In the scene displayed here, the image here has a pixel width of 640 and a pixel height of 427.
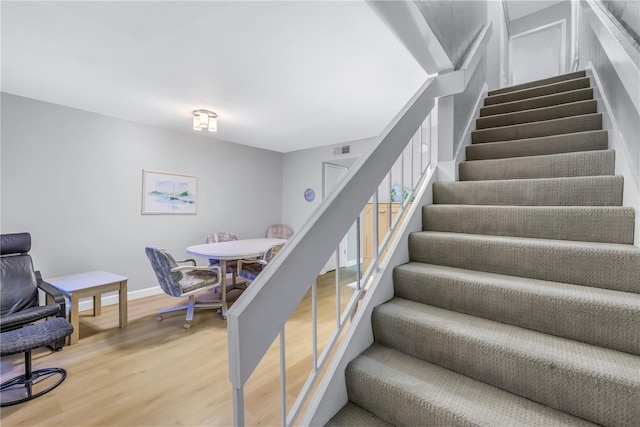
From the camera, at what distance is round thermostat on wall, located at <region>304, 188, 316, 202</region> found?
5.48 meters

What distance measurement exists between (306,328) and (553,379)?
7.68ft

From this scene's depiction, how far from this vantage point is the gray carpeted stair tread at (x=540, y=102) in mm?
2176

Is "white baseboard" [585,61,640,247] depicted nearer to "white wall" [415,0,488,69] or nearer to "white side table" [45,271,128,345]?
"white wall" [415,0,488,69]

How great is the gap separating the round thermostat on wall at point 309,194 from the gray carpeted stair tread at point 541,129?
3370 mm

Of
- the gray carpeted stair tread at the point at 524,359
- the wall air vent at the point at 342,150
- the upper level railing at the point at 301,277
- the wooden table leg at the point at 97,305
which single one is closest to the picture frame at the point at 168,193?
the wooden table leg at the point at 97,305

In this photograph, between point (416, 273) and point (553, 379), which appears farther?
point (416, 273)

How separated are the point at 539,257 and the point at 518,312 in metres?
0.29

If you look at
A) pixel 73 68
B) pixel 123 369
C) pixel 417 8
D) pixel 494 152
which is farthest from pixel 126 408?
pixel 494 152

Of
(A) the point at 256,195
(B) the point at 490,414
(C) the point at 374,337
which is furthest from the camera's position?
(A) the point at 256,195

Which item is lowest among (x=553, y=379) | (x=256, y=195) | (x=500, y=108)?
(x=553, y=379)

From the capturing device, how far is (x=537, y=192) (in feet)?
5.11

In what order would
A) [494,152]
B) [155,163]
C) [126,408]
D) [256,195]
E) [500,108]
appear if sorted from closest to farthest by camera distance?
[126,408], [494,152], [500,108], [155,163], [256,195]

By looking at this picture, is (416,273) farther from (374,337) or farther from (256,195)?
(256,195)

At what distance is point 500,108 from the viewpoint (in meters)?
2.67
